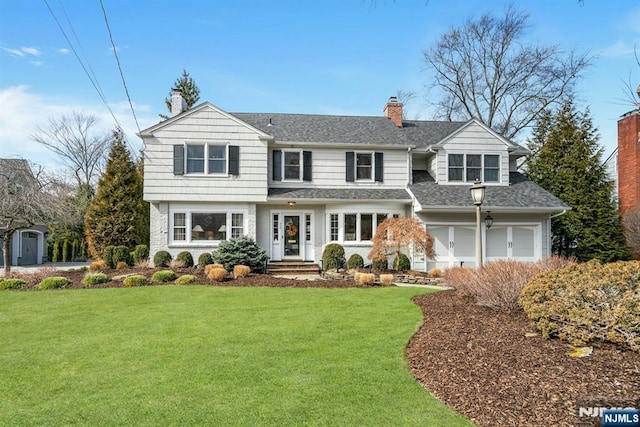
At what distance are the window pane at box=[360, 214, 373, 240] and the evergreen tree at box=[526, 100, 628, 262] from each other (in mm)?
8710

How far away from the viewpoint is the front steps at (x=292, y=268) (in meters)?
15.9

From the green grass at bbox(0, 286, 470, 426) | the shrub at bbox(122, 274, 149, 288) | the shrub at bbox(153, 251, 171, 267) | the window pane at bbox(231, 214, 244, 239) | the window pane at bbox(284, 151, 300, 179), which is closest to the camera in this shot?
the green grass at bbox(0, 286, 470, 426)

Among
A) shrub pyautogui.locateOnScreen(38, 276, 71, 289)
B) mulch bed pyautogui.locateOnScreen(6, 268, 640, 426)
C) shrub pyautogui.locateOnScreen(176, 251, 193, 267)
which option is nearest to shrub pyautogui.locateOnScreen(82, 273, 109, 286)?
shrub pyautogui.locateOnScreen(38, 276, 71, 289)

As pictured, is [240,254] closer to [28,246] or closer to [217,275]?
[217,275]

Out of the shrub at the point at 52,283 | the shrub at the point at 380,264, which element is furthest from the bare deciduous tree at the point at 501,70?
the shrub at the point at 52,283

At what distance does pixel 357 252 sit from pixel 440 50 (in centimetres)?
1989

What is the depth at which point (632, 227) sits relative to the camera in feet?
53.3

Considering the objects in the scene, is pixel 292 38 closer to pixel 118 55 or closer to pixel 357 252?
pixel 118 55

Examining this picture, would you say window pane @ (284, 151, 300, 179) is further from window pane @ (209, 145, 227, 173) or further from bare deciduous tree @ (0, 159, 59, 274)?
bare deciduous tree @ (0, 159, 59, 274)

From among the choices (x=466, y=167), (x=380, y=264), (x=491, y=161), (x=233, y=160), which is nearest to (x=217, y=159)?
(x=233, y=160)

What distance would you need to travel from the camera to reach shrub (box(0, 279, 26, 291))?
1162 centimetres

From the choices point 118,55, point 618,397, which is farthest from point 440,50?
→ point 618,397

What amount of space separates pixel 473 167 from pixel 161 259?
13.3 metres

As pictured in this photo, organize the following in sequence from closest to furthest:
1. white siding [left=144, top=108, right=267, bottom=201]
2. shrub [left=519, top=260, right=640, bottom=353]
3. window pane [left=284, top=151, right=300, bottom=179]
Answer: shrub [left=519, top=260, right=640, bottom=353] < white siding [left=144, top=108, right=267, bottom=201] < window pane [left=284, top=151, right=300, bottom=179]
